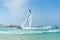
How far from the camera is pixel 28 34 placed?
2.06m

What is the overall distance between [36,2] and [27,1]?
15cm

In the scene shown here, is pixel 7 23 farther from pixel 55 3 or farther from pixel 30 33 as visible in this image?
pixel 55 3

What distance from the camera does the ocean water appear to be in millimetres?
2049

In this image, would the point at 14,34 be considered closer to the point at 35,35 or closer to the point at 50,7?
the point at 35,35

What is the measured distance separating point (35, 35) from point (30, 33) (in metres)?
0.09

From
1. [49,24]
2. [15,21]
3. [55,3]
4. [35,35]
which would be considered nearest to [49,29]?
[49,24]

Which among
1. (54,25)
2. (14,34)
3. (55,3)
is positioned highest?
(55,3)

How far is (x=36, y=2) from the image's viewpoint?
6.82 feet

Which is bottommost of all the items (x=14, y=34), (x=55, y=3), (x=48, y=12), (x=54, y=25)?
(x=14, y=34)

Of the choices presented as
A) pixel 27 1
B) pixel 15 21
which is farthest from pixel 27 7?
pixel 15 21

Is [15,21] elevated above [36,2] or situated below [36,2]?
below

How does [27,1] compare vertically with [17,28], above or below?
above

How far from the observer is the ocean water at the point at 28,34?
6.72 ft

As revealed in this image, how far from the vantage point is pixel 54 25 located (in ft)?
6.81
